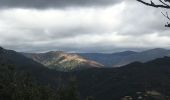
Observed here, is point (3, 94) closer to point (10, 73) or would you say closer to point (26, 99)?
point (26, 99)

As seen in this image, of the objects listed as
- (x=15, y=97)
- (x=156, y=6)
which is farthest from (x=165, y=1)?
(x=15, y=97)

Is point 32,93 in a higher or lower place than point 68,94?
higher

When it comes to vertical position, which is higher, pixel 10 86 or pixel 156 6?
pixel 156 6

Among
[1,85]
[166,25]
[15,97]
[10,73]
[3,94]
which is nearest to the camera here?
[166,25]

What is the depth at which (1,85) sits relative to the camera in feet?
435

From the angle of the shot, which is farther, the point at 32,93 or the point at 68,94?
the point at 68,94

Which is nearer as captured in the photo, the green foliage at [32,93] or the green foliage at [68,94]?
the green foliage at [32,93]

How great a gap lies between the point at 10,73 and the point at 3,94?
232 feet

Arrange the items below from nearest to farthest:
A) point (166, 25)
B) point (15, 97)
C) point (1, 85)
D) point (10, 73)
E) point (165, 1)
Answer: point (165, 1) → point (166, 25) → point (15, 97) → point (1, 85) → point (10, 73)

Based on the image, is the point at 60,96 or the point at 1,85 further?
the point at 60,96

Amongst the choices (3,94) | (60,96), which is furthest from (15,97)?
(60,96)

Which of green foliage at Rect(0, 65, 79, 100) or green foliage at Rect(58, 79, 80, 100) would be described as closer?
green foliage at Rect(0, 65, 79, 100)

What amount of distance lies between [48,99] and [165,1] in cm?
12363

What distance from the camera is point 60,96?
144m
